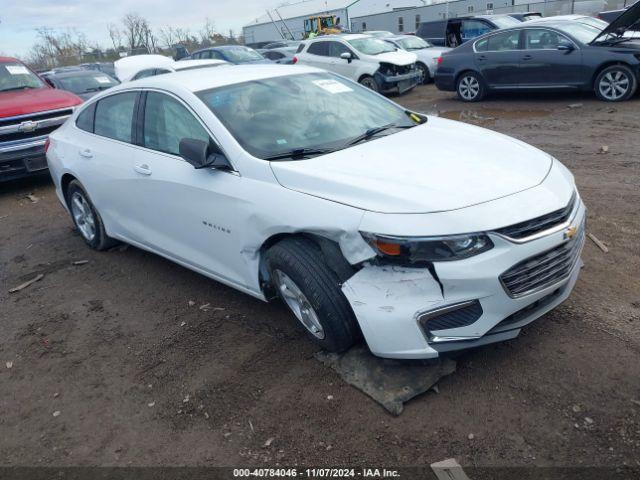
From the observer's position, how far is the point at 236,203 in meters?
3.46

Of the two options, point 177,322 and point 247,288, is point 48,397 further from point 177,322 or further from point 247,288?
point 247,288

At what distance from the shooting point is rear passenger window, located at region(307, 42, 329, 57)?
14.6 m

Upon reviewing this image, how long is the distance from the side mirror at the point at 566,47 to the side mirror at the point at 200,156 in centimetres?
893

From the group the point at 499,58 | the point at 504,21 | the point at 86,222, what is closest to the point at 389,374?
the point at 86,222

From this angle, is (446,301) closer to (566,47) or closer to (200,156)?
(200,156)

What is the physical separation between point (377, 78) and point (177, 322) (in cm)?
1057

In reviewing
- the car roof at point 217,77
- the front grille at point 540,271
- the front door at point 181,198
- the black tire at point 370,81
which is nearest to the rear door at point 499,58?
the black tire at point 370,81

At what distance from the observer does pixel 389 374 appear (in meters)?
3.13

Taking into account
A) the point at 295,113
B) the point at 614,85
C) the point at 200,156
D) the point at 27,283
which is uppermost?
the point at 295,113

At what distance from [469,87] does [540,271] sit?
32.4 feet

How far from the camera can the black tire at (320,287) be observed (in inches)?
120

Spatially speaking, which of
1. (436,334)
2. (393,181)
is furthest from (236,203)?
(436,334)

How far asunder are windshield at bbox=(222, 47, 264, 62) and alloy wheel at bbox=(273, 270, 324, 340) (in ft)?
43.2

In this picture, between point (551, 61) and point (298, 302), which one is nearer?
point (298, 302)
